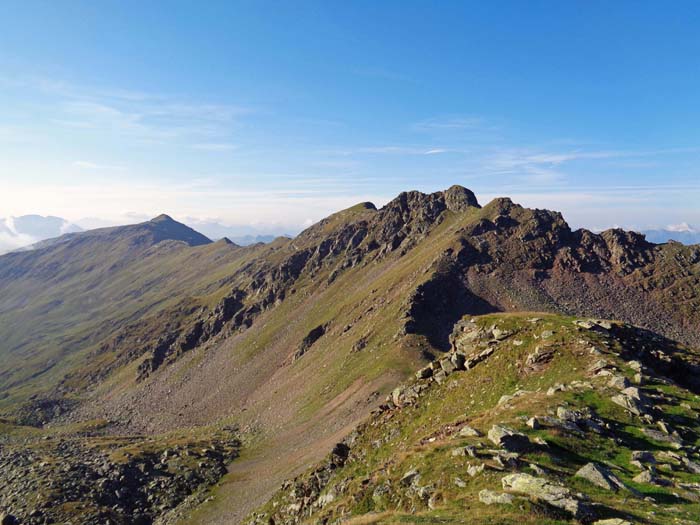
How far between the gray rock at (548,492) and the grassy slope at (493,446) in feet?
2.51

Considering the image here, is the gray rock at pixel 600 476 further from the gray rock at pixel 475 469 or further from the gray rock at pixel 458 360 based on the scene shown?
the gray rock at pixel 458 360

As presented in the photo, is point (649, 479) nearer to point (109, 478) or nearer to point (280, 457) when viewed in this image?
point (280, 457)

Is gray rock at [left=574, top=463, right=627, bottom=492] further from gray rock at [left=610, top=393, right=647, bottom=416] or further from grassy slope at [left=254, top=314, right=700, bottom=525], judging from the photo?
gray rock at [left=610, top=393, right=647, bottom=416]

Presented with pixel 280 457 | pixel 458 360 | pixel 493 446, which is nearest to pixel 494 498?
pixel 493 446

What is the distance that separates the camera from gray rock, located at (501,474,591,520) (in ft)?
69.9

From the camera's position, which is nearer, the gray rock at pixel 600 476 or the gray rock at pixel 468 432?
the gray rock at pixel 600 476

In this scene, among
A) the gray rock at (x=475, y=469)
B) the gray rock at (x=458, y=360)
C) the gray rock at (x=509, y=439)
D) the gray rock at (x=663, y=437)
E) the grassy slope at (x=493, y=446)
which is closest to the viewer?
the grassy slope at (x=493, y=446)

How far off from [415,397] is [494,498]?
30.6 m

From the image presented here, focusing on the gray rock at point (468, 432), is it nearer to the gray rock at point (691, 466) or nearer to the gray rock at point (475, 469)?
the gray rock at point (475, 469)

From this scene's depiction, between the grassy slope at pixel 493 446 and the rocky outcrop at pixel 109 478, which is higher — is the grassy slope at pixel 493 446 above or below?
above

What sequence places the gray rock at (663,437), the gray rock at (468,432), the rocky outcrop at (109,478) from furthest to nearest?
the rocky outcrop at (109,478) < the gray rock at (468,432) < the gray rock at (663,437)

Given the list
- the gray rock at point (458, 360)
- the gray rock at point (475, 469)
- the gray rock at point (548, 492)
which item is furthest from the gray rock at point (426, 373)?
the gray rock at point (548, 492)

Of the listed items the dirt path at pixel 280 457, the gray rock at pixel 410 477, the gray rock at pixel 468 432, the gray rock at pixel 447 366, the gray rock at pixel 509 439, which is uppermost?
the gray rock at pixel 509 439

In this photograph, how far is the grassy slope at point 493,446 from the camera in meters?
23.4
